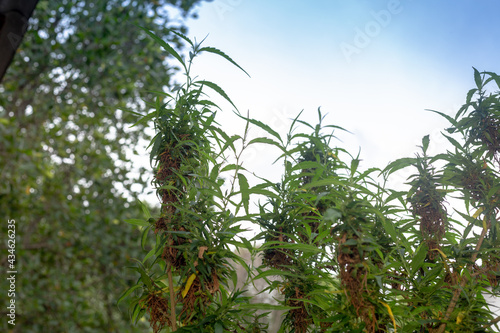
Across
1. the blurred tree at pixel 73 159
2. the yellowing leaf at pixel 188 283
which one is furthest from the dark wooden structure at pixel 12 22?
the blurred tree at pixel 73 159

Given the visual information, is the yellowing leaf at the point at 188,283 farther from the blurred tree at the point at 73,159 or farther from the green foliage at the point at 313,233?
the blurred tree at the point at 73,159

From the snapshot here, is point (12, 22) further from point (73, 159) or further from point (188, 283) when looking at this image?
point (73, 159)

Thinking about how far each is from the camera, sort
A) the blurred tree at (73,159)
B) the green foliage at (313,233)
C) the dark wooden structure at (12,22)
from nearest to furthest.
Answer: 1. the green foliage at (313,233)
2. the dark wooden structure at (12,22)
3. the blurred tree at (73,159)

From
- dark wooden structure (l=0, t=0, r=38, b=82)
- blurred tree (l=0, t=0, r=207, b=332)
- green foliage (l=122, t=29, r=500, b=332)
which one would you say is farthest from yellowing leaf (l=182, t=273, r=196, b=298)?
blurred tree (l=0, t=0, r=207, b=332)

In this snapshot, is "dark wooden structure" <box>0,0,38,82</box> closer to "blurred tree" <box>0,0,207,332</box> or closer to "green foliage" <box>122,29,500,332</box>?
"green foliage" <box>122,29,500,332</box>

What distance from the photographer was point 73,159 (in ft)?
6.80

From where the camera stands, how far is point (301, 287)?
1.41 ft

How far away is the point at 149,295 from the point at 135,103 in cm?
190

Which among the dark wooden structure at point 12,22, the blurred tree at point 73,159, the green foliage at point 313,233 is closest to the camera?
the green foliage at point 313,233

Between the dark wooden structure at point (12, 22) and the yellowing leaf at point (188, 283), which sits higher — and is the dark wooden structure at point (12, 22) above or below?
above

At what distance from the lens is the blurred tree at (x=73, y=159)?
191cm

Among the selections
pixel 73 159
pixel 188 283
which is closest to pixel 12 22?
pixel 188 283

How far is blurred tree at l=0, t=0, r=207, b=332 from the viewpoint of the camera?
75.2 inches

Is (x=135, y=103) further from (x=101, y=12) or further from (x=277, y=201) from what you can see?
(x=277, y=201)
